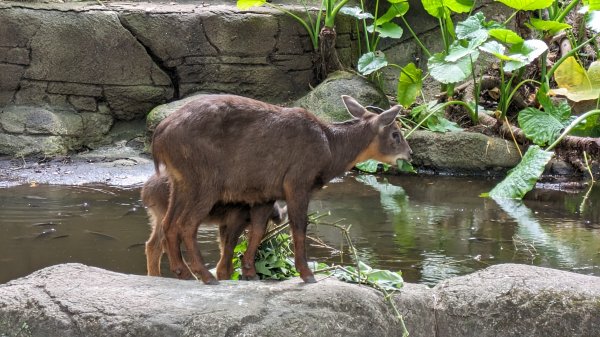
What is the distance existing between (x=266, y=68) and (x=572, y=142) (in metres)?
4.16

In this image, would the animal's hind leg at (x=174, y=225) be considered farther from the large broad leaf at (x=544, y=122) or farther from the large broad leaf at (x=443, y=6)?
the large broad leaf at (x=443, y=6)

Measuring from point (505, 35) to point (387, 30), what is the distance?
231 centimetres

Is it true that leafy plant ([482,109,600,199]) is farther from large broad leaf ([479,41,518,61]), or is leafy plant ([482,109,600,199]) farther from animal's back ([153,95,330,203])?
animal's back ([153,95,330,203])

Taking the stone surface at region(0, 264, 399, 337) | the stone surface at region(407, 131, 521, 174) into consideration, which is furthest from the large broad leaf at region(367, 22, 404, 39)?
the stone surface at region(0, 264, 399, 337)

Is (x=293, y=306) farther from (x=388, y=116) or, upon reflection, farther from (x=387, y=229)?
(x=387, y=229)

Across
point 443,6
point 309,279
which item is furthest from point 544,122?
point 309,279

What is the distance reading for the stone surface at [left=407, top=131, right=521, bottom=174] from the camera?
37.9 feet

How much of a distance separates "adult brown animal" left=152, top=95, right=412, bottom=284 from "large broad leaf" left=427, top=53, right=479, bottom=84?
5818 millimetres

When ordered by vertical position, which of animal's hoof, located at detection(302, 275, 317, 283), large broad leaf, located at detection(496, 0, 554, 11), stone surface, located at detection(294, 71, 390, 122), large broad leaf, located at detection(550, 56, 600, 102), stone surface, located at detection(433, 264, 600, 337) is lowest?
stone surface, located at detection(433, 264, 600, 337)

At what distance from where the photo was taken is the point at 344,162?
5.82 m

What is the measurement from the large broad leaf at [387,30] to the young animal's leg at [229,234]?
748 cm

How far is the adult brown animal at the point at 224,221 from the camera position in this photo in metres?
5.65

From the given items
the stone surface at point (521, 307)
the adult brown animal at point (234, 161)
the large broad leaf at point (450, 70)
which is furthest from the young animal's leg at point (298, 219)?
the large broad leaf at point (450, 70)

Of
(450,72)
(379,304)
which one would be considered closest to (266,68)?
(450,72)
